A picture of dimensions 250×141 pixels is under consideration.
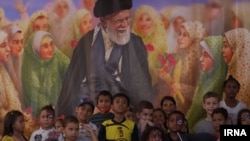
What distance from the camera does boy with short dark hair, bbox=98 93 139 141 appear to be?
8039 millimetres

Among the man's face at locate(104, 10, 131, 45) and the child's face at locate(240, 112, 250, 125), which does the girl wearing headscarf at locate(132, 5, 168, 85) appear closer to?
the man's face at locate(104, 10, 131, 45)

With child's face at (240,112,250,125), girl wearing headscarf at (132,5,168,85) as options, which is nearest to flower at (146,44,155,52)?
girl wearing headscarf at (132,5,168,85)

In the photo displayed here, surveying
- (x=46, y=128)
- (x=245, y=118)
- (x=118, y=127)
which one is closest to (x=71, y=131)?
(x=46, y=128)

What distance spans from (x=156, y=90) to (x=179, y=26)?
0.53m

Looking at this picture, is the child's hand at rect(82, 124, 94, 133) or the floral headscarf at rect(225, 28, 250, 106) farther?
the floral headscarf at rect(225, 28, 250, 106)

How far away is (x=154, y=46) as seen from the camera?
8219mm

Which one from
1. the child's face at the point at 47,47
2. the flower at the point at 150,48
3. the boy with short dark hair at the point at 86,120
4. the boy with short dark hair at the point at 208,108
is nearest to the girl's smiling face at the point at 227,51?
the boy with short dark hair at the point at 208,108

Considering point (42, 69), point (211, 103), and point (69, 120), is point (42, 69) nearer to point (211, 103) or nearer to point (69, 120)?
point (69, 120)

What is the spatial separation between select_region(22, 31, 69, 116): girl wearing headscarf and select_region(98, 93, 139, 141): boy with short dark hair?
1.48 ft

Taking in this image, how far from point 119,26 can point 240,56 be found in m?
0.97

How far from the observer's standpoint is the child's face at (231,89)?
8.20 meters

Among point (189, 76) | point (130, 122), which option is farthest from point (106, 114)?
point (189, 76)

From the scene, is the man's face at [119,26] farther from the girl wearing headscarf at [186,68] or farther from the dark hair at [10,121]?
the dark hair at [10,121]

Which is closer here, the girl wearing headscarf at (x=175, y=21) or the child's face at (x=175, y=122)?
the child's face at (x=175, y=122)
